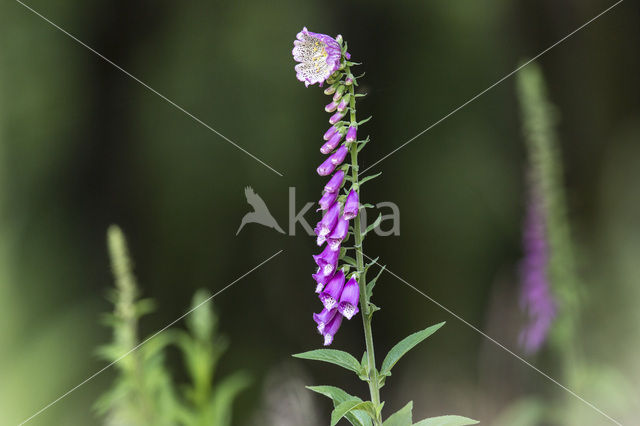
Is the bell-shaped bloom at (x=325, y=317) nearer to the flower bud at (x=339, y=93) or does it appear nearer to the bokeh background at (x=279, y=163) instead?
the flower bud at (x=339, y=93)

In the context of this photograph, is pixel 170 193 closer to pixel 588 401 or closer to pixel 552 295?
pixel 552 295

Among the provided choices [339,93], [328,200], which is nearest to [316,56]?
[339,93]

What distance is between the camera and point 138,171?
301 centimetres

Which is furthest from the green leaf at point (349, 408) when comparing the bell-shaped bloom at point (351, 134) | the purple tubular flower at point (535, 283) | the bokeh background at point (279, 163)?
the bokeh background at point (279, 163)

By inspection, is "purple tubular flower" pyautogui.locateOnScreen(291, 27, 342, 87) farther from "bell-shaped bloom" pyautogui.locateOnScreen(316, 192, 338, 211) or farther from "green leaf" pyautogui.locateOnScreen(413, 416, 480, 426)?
"green leaf" pyautogui.locateOnScreen(413, 416, 480, 426)

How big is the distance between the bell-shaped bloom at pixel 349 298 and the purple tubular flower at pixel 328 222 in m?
0.07

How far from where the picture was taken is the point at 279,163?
295 centimetres

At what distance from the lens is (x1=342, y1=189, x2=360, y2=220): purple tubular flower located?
868mm

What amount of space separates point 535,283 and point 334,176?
1.33 metres

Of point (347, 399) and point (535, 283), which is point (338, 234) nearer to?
point (347, 399)

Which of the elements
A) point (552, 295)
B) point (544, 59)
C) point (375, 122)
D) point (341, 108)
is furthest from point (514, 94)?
point (341, 108)

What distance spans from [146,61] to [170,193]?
1.95ft

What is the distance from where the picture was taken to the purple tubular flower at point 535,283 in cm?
182

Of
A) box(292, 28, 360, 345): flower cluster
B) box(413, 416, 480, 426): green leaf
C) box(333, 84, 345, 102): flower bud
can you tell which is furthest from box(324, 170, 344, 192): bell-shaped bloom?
box(413, 416, 480, 426): green leaf
